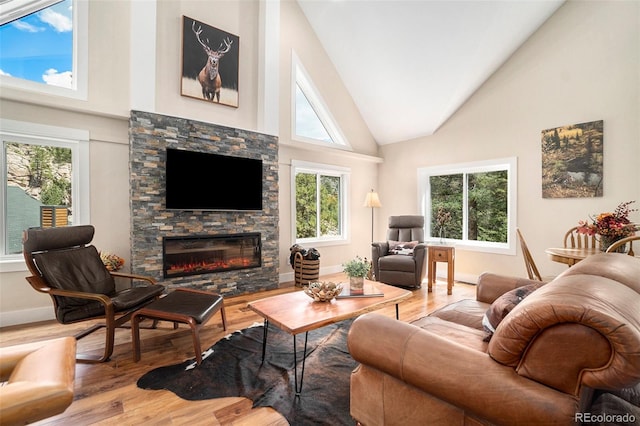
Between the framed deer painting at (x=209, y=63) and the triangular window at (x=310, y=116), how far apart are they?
1.09m

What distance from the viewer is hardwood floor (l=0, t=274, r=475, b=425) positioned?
5.46 feet

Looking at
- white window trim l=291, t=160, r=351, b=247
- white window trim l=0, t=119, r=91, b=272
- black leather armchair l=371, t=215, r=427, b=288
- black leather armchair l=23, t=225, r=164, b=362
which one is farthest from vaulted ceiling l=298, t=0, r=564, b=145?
black leather armchair l=23, t=225, r=164, b=362

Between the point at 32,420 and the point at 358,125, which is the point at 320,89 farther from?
the point at 32,420

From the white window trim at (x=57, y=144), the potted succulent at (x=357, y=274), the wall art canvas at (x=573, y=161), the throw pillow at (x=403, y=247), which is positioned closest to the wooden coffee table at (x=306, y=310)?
the potted succulent at (x=357, y=274)

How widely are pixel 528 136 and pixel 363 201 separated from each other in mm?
2942

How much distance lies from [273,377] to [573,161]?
4369 mm

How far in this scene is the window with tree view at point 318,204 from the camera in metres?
5.18

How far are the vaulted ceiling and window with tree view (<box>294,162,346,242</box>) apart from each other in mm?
1600

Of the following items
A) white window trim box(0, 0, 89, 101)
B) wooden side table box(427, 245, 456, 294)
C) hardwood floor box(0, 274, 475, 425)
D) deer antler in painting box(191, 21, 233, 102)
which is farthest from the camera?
wooden side table box(427, 245, 456, 294)

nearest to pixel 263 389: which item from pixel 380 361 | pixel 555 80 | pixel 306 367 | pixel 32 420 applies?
pixel 306 367

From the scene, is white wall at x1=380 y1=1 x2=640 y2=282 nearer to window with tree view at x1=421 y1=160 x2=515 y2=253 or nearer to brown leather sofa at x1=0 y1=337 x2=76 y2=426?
window with tree view at x1=421 y1=160 x2=515 y2=253

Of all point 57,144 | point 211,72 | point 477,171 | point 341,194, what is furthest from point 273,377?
point 477,171

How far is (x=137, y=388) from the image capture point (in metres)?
1.95

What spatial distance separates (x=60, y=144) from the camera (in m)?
3.17
